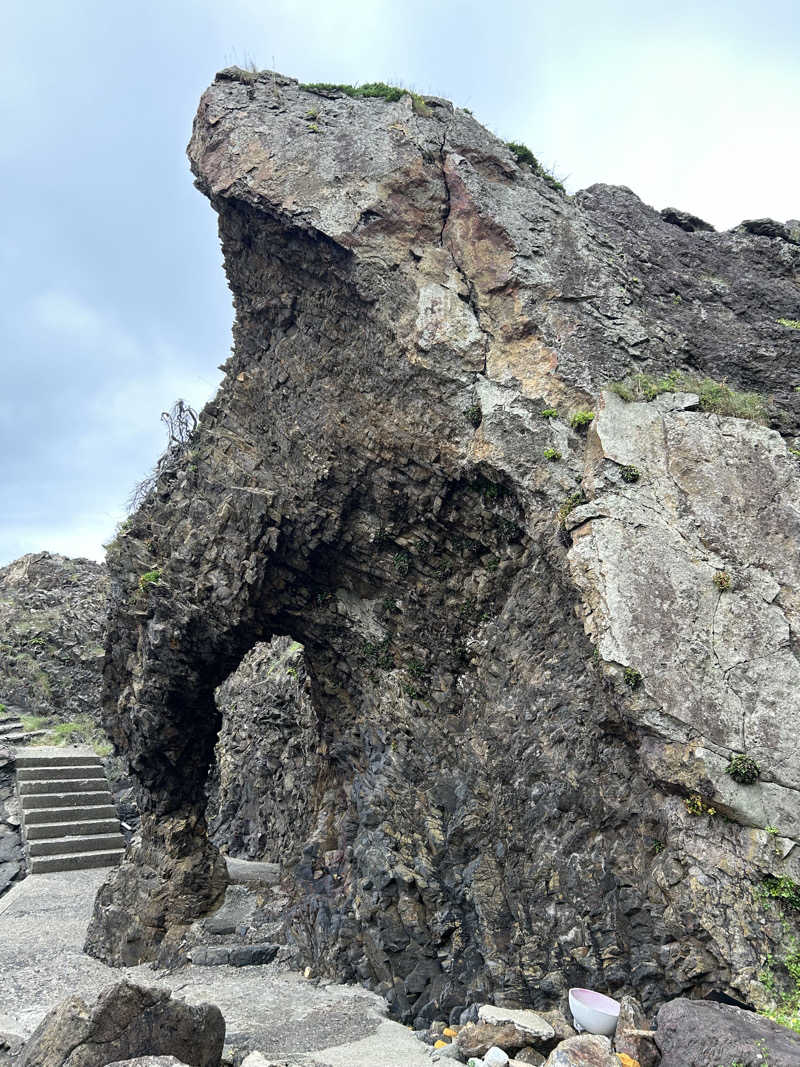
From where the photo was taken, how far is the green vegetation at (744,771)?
23.7 ft

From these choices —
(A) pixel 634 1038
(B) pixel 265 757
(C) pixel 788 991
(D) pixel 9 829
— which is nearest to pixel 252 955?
(A) pixel 634 1038

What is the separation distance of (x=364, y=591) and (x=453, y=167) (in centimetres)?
777

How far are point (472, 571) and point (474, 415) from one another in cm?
252

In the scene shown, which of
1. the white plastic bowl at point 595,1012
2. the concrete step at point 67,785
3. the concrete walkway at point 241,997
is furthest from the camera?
the concrete step at point 67,785

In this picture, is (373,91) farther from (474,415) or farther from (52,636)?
(52,636)

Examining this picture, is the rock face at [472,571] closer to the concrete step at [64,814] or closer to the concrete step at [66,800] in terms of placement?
the concrete step at [64,814]

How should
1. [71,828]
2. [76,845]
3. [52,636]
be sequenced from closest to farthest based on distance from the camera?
[76,845] < [71,828] < [52,636]

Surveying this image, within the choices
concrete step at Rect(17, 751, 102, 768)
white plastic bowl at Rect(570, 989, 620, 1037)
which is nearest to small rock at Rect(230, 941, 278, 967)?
white plastic bowl at Rect(570, 989, 620, 1037)

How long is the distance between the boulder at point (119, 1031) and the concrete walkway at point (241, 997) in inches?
31.1

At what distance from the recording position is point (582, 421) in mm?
10156

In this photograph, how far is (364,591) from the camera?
1345cm

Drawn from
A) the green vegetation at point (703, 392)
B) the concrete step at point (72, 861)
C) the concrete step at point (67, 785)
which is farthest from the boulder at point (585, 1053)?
the concrete step at point (67, 785)

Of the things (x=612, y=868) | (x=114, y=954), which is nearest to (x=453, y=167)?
(x=612, y=868)

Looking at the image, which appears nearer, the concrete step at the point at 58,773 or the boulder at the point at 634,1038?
the boulder at the point at 634,1038
